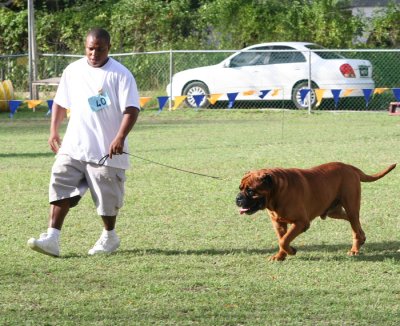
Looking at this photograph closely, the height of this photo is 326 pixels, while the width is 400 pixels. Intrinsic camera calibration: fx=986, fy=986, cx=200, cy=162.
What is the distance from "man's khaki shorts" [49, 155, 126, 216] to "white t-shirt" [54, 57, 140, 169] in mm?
67

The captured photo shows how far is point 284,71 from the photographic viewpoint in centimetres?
2269

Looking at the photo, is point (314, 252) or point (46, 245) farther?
point (314, 252)

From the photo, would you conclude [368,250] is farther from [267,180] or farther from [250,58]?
[250,58]

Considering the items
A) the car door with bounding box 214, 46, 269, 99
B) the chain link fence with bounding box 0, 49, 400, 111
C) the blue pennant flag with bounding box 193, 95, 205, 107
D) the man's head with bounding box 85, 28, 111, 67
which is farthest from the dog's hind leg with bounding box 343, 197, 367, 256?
the blue pennant flag with bounding box 193, 95, 205, 107

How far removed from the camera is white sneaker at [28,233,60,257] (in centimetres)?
729

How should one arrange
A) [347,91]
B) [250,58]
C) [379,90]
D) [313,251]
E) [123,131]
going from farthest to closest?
1. [250,58]
2. [347,91]
3. [379,90]
4. [313,251]
5. [123,131]

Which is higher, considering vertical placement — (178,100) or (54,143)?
(54,143)

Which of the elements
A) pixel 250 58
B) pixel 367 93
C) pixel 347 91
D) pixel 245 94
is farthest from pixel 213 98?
pixel 367 93

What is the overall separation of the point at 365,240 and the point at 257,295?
1.86 metres

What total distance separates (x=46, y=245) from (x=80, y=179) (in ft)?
1.90

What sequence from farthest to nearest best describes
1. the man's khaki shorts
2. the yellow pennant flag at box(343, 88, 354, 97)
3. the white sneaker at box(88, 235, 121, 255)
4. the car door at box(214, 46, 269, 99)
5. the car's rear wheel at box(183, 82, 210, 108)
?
the car's rear wheel at box(183, 82, 210, 108) < the car door at box(214, 46, 269, 99) < the yellow pennant flag at box(343, 88, 354, 97) < the white sneaker at box(88, 235, 121, 255) < the man's khaki shorts

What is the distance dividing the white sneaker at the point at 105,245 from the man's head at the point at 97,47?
4.39 ft

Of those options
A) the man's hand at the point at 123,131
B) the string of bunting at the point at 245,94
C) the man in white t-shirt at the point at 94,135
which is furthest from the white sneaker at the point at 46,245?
the string of bunting at the point at 245,94

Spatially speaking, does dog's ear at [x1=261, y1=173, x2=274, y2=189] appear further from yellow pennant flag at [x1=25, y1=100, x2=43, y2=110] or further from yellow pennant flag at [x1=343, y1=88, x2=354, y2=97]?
yellow pennant flag at [x1=25, y1=100, x2=43, y2=110]
